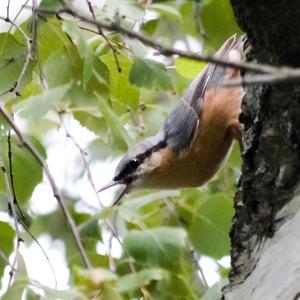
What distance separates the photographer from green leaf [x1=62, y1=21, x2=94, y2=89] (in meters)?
1.94

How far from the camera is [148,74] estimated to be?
2113 mm

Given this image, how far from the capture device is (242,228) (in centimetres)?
183

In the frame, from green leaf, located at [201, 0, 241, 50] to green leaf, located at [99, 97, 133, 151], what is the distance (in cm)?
58

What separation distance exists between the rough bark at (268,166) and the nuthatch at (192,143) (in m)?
1.25

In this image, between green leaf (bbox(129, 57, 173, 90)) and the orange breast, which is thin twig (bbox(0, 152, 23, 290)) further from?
the orange breast

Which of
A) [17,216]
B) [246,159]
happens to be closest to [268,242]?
[246,159]

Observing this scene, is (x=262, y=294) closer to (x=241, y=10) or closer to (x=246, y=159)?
(x=246, y=159)

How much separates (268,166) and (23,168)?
726 millimetres

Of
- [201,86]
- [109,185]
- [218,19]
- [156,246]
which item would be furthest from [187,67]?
[109,185]

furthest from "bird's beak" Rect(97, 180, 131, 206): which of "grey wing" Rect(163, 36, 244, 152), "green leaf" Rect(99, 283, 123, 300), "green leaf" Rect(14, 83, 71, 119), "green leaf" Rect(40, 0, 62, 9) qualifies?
"green leaf" Rect(99, 283, 123, 300)

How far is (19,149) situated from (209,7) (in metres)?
0.80

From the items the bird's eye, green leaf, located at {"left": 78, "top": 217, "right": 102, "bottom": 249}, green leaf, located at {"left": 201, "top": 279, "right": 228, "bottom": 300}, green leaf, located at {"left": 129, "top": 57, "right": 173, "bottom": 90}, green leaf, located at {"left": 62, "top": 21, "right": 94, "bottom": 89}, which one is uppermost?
green leaf, located at {"left": 62, "top": 21, "right": 94, "bottom": 89}

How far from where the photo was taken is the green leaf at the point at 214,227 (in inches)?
94.0

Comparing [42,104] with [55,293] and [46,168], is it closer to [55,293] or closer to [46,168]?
[46,168]
